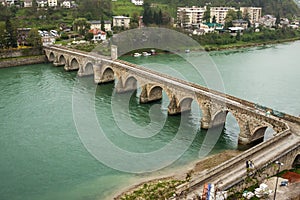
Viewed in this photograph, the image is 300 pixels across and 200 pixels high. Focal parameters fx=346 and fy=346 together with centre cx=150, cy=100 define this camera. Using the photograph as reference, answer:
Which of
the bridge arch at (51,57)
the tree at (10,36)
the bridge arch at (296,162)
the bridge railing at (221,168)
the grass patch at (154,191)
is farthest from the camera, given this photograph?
the bridge arch at (51,57)

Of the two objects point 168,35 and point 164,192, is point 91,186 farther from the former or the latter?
point 168,35

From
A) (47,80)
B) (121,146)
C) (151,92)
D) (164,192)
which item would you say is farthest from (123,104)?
(164,192)

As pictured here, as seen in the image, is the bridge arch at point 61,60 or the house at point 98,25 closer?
the bridge arch at point 61,60

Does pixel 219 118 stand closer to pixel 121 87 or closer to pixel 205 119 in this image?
pixel 205 119

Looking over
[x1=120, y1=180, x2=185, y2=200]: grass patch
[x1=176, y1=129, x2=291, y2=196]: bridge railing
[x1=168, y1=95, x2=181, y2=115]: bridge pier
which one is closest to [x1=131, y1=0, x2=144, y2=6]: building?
[x1=168, y1=95, x2=181, y2=115]: bridge pier

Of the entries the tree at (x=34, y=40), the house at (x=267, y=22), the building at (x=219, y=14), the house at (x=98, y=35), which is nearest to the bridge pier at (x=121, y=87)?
the tree at (x=34, y=40)

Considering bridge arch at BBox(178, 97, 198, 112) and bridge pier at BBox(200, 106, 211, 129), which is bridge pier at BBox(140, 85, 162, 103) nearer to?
bridge arch at BBox(178, 97, 198, 112)

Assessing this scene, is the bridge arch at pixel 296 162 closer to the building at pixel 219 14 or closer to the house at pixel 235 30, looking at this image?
the house at pixel 235 30
